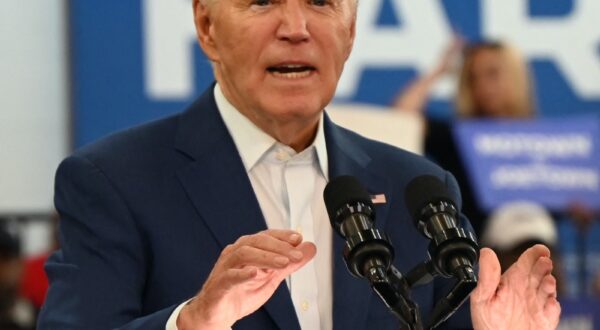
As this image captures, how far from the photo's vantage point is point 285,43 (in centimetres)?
256

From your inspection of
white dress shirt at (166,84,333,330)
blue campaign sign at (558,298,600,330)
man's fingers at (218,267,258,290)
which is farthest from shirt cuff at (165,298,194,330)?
blue campaign sign at (558,298,600,330)

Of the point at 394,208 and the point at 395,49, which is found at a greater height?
the point at 394,208

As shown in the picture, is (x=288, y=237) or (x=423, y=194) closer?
(x=288, y=237)

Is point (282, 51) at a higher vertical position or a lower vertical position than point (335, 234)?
higher

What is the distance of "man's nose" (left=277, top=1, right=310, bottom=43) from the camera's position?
2545 mm

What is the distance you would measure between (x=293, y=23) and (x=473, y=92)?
4721 mm

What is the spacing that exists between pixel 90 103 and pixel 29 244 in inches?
31.5

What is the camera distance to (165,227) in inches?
102

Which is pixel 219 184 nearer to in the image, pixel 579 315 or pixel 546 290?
pixel 546 290

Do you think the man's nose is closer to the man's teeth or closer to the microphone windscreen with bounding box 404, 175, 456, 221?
the man's teeth

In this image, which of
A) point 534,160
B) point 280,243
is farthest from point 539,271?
point 534,160

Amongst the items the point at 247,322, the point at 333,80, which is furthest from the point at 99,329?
the point at 333,80

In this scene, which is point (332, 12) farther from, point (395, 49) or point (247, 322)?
point (395, 49)

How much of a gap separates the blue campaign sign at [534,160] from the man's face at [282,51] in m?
4.33
